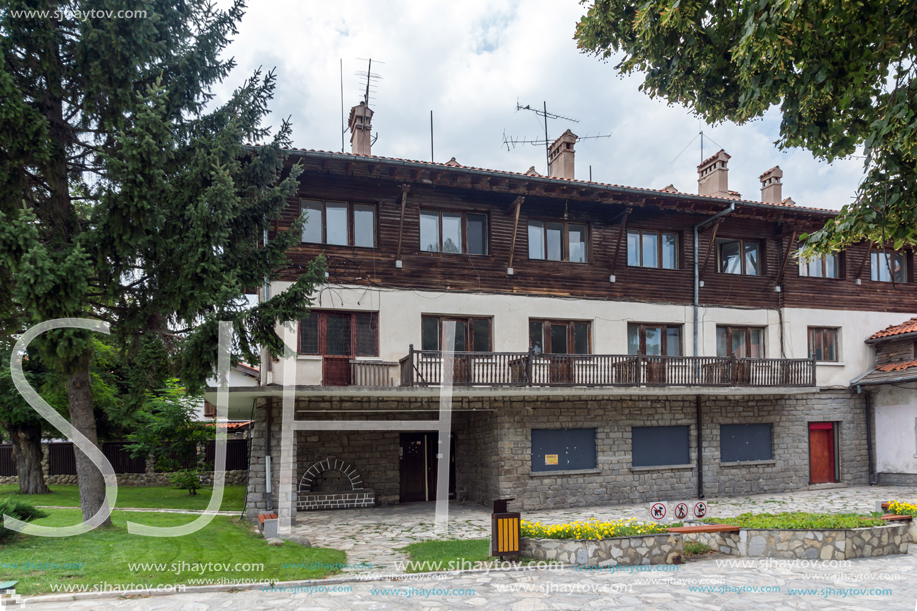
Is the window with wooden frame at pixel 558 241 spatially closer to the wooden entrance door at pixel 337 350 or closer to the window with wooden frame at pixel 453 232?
the window with wooden frame at pixel 453 232

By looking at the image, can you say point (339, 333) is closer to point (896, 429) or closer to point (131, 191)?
point (131, 191)

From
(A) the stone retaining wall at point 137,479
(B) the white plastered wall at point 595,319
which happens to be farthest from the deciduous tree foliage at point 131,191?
(A) the stone retaining wall at point 137,479

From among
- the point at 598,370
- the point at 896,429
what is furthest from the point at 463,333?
the point at 896,429

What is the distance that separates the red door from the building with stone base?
0.09 meters

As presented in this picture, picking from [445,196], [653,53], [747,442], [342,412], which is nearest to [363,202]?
[445,196]

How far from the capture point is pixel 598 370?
57.0 ft

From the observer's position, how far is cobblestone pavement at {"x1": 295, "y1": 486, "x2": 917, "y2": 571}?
40.2 ft

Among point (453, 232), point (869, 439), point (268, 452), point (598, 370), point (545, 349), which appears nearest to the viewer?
point (268, 452)

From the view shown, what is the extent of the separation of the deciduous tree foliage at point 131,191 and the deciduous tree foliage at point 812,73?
7.15 meters

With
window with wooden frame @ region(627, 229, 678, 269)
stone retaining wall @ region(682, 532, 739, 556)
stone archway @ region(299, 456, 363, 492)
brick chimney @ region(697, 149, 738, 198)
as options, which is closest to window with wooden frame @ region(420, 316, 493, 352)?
stone archway @ region(299, 456, 363, 492)

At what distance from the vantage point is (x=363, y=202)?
17250 mm

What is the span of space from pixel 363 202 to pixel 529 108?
26.7 feet

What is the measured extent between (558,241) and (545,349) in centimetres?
338

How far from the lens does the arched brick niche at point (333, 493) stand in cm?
1656
